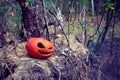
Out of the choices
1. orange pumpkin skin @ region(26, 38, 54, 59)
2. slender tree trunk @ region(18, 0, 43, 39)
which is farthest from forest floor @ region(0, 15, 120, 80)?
slender tree trunk @ region(18, 0, 43, 39)

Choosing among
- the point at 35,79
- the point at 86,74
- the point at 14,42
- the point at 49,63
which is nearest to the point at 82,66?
the point at 86,74

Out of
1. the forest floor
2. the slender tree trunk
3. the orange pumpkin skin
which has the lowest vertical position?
the forest floor

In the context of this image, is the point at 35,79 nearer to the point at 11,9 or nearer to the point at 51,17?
the point at 51,17

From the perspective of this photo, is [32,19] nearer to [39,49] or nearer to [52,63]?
[39,49]

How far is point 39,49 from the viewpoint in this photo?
12.3ft


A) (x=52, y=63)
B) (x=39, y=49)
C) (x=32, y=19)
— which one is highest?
(x=32, y=19)

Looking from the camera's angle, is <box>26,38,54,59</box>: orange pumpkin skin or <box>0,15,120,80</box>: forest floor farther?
<box>26,38,54,59</box>: orange pumpkin skin

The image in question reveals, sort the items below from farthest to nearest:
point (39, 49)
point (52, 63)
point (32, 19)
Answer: point (32, 19) → point (39, 49) → point (52, 63)

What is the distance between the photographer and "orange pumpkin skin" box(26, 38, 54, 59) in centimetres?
369

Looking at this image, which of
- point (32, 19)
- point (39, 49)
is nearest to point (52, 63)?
point (39, 49)

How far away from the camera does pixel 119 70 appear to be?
5.95 meters

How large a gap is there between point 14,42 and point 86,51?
113 centimetres

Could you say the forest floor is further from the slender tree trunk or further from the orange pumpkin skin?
the slender tree trunk

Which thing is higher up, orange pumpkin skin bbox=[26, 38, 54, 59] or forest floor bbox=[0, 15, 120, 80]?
orange pumpkin skin bbox=[26, 38, 54, 59]
